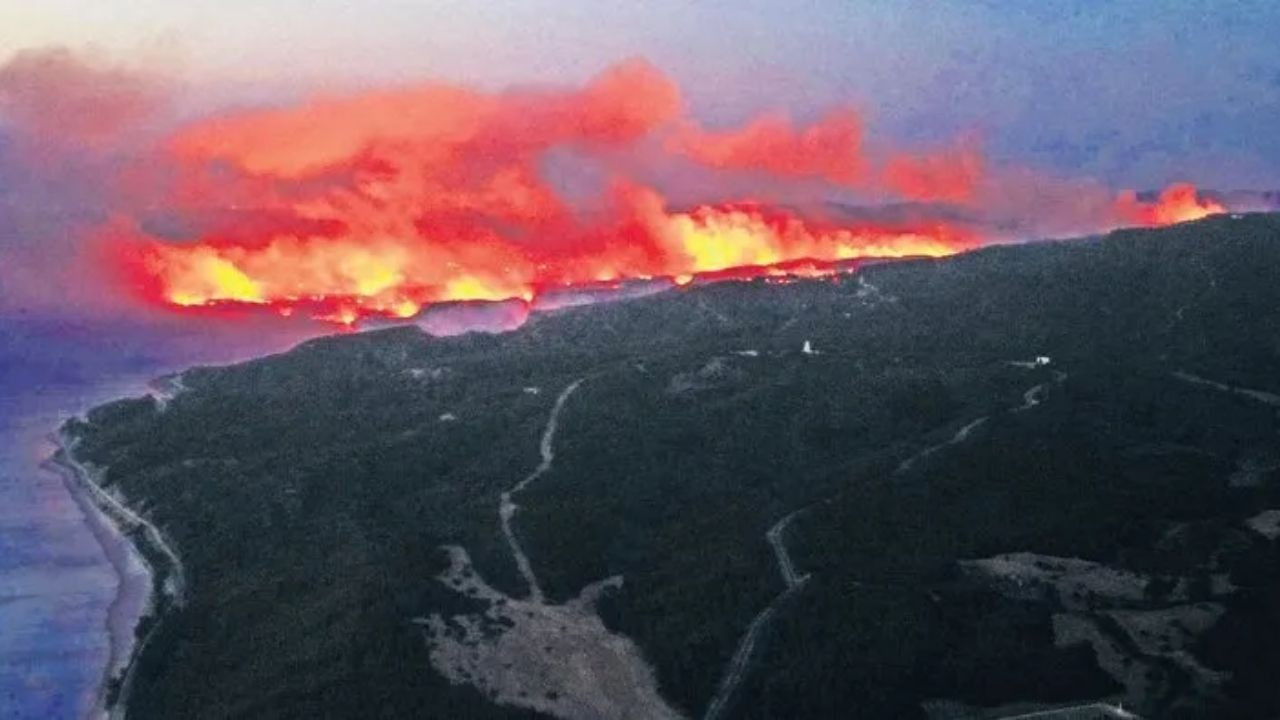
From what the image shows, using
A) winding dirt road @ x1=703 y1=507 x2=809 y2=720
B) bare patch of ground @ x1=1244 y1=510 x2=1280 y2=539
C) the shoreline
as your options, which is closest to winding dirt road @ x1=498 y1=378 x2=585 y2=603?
winding dirt road @ x1=703 y1=507 x2=809 y2=720

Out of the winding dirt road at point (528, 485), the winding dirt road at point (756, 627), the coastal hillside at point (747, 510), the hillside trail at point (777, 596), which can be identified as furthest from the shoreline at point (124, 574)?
the hillside trail at point (777, 596)

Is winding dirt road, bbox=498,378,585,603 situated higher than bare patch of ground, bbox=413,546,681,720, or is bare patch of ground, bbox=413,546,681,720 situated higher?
winding dirt road, bbox=498,378,585,603

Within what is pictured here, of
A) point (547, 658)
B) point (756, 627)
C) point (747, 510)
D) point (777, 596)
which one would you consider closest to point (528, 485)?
point (747, 510)

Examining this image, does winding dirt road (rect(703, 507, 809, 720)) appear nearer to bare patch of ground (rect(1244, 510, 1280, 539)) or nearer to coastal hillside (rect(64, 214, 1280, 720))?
coastal hillside (rect(64, 214, 1280, 720))

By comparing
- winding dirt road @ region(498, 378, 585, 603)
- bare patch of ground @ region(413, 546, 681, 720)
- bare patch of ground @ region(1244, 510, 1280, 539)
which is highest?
winding dirt road @ region(498, 378, 585, 603)

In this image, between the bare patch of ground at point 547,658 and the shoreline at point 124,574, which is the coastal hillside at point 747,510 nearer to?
the bare patch of ground at point 547,658

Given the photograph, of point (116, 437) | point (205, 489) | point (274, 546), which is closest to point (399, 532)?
point (274, 546)
